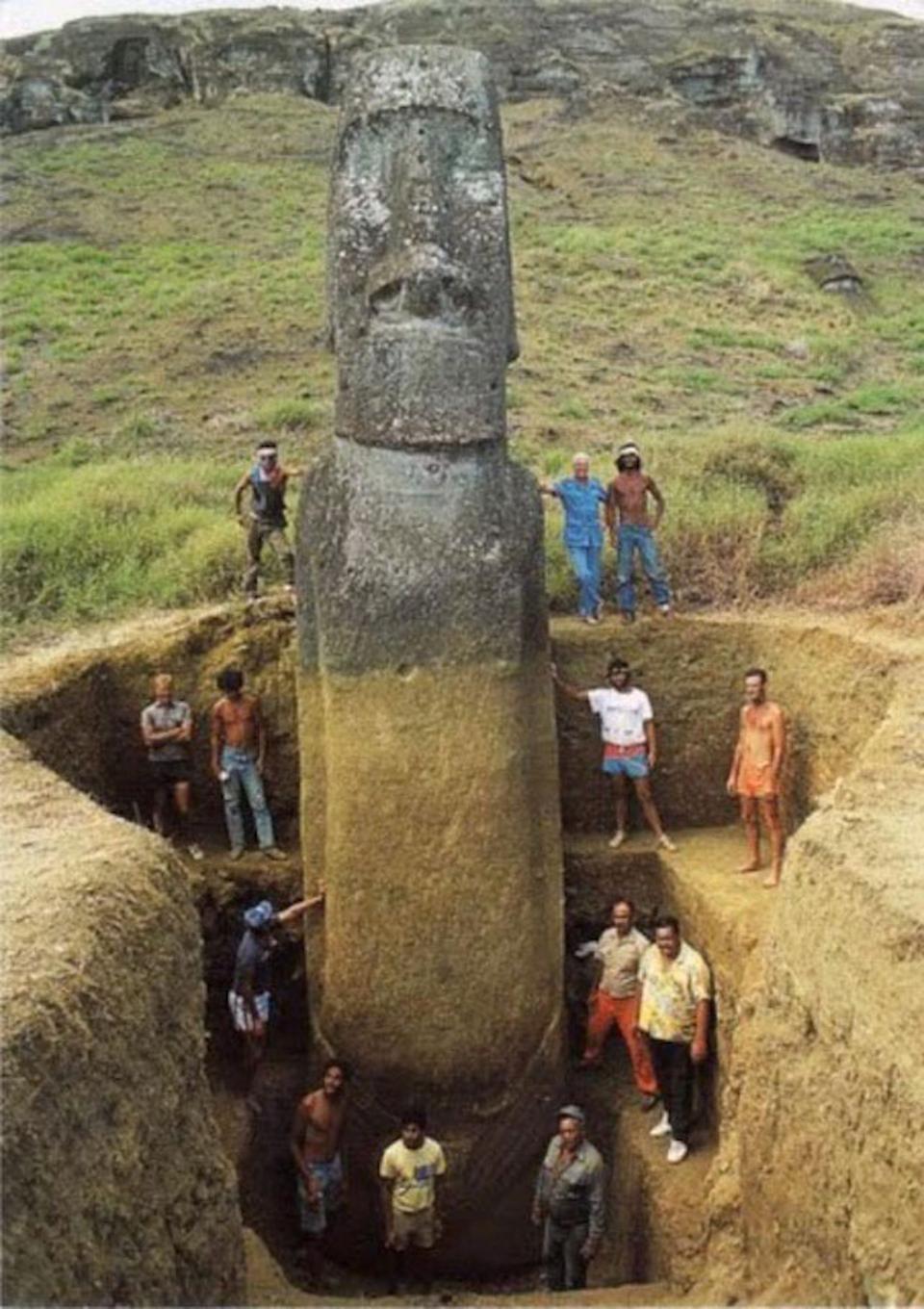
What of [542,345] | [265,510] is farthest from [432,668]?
[542,345]

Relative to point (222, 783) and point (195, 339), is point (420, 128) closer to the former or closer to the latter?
point (222, 783)

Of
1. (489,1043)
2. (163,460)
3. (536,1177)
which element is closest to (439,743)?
(489,1043)

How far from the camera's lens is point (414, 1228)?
28.0 ft

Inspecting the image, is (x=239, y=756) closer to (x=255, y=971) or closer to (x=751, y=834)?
(x=255, y=971)

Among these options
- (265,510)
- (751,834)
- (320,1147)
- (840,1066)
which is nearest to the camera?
(840,1066)

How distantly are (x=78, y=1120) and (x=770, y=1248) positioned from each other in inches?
136

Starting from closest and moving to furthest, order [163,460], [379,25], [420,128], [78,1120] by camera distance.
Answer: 1. [78,1120]
2. [420,128]
3. [163,460]
4. [379,25]

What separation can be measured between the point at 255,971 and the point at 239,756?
156 cm

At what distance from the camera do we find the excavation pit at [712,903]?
6.50 metres

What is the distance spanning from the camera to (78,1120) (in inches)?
213

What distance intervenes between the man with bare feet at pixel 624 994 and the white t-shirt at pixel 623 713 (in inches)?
46.3

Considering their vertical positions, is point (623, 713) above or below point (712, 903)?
above

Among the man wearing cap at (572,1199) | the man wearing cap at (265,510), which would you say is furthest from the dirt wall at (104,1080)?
the man wearing cap at (265,510)

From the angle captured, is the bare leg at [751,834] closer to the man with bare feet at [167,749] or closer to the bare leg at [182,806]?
the man with bare feet at [167,749]
